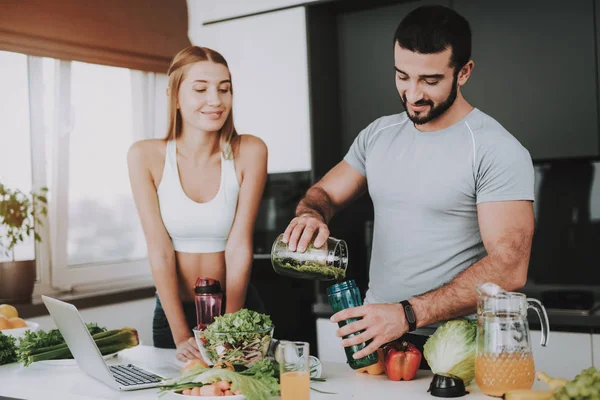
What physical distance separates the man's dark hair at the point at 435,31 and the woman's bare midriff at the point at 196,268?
3.21ft

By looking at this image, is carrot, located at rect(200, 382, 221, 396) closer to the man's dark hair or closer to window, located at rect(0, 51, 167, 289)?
the man's dark hair

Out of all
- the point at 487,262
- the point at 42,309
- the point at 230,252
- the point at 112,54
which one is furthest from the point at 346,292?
the point at 112,54

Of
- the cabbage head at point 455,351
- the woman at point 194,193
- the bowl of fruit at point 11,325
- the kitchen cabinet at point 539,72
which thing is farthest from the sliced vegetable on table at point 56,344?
the kitchen cabinet at point 539,72

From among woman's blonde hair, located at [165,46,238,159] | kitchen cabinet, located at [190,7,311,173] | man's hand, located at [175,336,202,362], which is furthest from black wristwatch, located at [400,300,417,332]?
kitchen cabinet, located at [190,7,311,173]

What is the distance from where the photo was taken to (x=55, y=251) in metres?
3.18

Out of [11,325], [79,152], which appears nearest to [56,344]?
[11,325]

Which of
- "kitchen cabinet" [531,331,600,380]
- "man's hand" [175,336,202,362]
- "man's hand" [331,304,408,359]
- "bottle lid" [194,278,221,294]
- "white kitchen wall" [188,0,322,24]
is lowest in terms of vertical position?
"kitchen cabinet" [531,331,600,380]

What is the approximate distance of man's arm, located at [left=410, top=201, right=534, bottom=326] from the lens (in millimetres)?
1864

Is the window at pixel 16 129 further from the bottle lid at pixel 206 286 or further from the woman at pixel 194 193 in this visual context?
the bottle lid at pixel 206 286

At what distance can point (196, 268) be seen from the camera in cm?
245

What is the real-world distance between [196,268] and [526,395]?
1.34 metres

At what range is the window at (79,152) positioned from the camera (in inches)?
122

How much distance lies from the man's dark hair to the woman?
72 centimetres

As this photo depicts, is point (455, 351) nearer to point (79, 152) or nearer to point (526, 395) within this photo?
point (526, 395)
